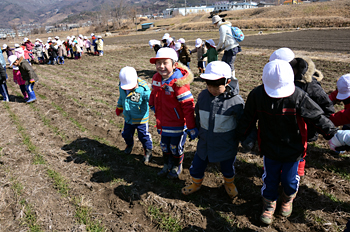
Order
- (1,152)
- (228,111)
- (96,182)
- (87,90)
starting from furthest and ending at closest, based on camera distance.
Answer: (87,90) < (1,152) < (96,182) < (228,111)

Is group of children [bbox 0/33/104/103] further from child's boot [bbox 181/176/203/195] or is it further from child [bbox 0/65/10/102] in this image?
child's boot [bbox 181/176/203/195]

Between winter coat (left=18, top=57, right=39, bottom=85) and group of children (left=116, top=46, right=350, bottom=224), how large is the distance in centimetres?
613

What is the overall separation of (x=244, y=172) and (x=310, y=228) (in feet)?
4.54

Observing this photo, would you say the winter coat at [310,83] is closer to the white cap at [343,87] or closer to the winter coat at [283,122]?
the winter coat at [283,122]

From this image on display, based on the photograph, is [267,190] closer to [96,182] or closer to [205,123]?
[205,123]

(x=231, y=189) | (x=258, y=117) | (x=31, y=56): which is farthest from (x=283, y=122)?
(x=31, y=56)

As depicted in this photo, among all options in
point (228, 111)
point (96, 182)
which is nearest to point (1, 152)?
point (96, 182)

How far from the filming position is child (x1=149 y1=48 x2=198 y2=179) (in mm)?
3387

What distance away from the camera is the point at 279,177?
2.97m

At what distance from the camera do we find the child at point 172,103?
3.39 meters

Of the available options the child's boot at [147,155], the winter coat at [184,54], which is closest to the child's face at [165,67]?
the child's boot at [147,155]

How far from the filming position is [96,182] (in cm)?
407

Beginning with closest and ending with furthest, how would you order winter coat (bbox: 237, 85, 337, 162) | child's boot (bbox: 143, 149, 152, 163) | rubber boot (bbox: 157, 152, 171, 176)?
winter coat (bbox: 237, 85, 337, 162)
rubber boot (bbox: 157, 152, 171, 176)
child's boot (bbox: 143, 149, 152, 163)

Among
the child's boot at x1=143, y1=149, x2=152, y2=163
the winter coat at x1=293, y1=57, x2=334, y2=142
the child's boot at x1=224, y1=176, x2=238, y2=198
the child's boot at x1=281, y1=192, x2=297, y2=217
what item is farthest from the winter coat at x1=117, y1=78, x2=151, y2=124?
the child's boot at x1=281, y1=192, x2=297, y2=217
